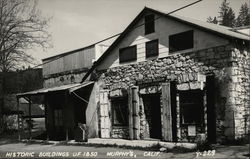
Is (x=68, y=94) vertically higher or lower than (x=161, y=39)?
lower

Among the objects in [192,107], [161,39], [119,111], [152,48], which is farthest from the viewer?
[119,111]

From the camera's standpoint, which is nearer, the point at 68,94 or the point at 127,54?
the point at 127,54

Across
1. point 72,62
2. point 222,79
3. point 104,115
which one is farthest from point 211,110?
point 72,62

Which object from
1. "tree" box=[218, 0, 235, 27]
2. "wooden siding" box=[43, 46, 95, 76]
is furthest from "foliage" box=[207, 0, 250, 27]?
"wooden siding" box=[43, 46, 95, 76]

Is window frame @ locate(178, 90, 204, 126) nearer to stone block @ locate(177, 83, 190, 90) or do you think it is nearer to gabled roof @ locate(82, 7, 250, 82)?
stone block @ locate(177, 83, 190, 90)

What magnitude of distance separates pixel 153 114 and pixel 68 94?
5306 mm

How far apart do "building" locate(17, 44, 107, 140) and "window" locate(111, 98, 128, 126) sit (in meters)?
1.51

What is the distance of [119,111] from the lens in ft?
51.9

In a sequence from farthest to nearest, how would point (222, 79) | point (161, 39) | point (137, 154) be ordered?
point (161, 39) → point (222, 79) → point (137, 154)

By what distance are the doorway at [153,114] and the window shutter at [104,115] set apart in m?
2.54

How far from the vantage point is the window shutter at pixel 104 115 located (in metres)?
16.1

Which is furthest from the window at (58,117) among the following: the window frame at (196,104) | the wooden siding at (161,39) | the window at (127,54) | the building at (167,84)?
the window frame at (196,104)

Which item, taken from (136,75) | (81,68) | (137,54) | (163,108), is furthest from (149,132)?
(81,68)

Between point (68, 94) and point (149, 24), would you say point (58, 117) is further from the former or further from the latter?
point (149, 24)
